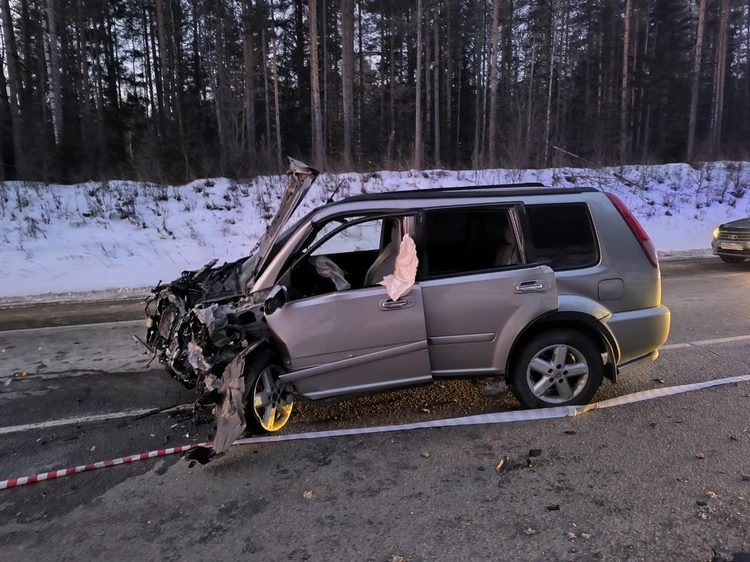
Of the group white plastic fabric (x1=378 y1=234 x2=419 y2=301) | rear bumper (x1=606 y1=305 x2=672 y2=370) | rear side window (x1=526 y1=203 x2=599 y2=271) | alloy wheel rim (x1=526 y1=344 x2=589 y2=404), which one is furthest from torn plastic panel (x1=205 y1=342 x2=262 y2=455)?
rear bumper (x1=606 y1=305 x2=672 y2=370)

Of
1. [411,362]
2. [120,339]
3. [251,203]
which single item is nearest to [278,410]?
[411,362]

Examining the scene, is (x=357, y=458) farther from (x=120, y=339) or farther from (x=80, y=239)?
(x=80, y=239)

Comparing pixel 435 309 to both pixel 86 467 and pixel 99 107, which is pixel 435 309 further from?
pixel 99 107

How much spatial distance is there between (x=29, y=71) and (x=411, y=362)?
31.4 m

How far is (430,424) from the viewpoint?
421 cm

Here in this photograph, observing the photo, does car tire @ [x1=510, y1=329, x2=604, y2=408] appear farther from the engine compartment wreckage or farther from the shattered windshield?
the shattered windshield

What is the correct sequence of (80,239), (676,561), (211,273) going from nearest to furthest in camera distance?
(676,561), (211,273), (80,239)

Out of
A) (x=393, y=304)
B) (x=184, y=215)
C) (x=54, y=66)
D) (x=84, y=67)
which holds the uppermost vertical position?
(x=84, y=67)

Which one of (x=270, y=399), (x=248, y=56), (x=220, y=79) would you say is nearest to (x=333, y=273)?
(x=270, y=399)

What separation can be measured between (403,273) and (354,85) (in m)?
38.5

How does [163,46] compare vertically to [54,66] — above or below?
above

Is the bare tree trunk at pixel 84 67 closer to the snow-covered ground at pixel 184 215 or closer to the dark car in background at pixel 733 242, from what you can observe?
the snow-covered ground at pixel 184 215

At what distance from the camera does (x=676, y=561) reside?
2.59m

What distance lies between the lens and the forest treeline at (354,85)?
74.2ft
